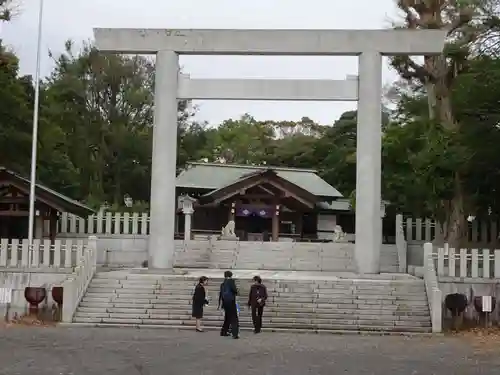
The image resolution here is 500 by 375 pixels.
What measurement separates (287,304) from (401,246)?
11281 millimetres

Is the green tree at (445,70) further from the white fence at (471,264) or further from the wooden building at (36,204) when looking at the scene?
the wooden building at (36,204)

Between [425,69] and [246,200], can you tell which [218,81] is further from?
[246,200]

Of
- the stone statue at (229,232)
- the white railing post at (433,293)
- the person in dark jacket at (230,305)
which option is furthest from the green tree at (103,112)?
the person in dark jacket at (230,305)

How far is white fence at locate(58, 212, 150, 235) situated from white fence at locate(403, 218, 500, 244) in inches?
424

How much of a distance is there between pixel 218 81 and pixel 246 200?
1374 centimetres

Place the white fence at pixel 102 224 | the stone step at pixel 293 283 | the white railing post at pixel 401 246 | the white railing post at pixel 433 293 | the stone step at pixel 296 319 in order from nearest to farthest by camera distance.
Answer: the white railing post at pixel 433 293 < the stone step at pixel 296 319 < the stone step at pixel 293 283 < the white railing post at pixel 401 246 < the white fence at pixel 102 224

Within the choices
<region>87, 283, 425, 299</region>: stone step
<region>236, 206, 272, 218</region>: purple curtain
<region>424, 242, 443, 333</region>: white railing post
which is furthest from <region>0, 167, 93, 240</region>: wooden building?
<region>424, 242, 443, 333</region>: white railing post

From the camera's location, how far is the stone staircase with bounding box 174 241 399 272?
26453 millimetres

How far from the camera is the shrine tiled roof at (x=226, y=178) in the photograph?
35.7 m

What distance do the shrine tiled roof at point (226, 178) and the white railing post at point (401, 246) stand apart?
6.67 m

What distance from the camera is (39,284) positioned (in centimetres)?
1819

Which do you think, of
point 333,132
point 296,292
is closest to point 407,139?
point 296,292

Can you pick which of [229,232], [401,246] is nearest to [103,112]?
[229,232]

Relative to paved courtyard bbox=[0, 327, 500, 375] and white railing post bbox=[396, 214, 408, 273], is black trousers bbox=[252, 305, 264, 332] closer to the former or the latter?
paved courtyard bbox=[0, 327, 500, 375]
